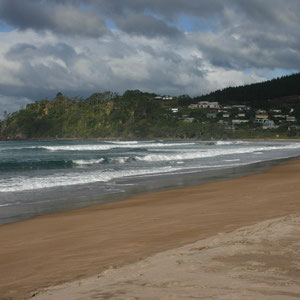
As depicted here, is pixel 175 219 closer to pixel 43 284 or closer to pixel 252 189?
pixel 43 284

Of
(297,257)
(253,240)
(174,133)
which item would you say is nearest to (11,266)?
(253,240)

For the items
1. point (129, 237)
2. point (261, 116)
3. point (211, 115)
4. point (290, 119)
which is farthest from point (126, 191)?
point (261, 116)

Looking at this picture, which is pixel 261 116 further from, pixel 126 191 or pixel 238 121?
pixel 126 191

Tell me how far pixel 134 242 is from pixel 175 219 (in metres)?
2.42

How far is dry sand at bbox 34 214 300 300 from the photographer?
394 cm

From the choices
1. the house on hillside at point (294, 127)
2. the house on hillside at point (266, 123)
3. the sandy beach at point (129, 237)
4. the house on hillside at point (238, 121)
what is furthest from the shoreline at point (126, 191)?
the house on hillside at point (238, 121)

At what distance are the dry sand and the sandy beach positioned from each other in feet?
0.10

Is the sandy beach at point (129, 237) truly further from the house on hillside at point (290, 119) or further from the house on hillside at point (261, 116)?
the house on hillside at point (261, 116)

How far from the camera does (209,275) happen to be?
4.50 m

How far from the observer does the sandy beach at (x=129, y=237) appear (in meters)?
5.08

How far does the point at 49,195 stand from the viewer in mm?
14695

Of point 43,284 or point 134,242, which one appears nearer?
point 43,284

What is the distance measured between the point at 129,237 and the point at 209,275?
3186mm

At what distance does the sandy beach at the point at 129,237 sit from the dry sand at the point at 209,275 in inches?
1.2
